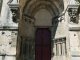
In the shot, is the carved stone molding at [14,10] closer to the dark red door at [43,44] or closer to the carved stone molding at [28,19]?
the carved stone molding at [28,19]

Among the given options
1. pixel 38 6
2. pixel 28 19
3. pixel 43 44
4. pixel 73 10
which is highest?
pixel 38 6

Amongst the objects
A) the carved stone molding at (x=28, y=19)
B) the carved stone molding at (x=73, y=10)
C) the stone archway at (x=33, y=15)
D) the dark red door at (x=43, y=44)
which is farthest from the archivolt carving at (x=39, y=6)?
the carved stone molding at (x=73, y=10)

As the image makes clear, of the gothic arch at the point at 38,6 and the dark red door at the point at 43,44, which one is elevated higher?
the gothic arch at the point at 38,6

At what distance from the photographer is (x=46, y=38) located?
6270 millimetres

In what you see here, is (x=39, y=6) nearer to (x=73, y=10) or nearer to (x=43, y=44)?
(x=43, y=44)

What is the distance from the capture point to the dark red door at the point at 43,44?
19.7 ft

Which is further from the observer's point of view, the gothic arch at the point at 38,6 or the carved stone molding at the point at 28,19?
the gothic arch at the point at 38,6

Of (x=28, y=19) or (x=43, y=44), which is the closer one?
(x=28, y=19)

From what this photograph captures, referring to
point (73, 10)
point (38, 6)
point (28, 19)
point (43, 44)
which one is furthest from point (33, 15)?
point (73, 10)

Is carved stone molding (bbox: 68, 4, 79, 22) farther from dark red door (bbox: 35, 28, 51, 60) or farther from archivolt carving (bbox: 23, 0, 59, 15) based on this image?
dark red door (bbox: 35, 28, 51, 60)

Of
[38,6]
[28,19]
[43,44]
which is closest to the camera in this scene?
[28,19]

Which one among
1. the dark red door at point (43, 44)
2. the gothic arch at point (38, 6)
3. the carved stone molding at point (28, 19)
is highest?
the gothic arch at point (38, 6)

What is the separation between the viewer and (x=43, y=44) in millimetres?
6203

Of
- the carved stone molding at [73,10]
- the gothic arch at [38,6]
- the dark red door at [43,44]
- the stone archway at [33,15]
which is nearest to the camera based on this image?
the carved stone molding at [73,10]
